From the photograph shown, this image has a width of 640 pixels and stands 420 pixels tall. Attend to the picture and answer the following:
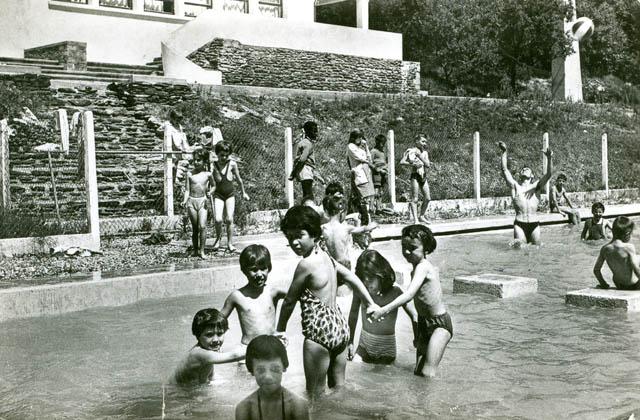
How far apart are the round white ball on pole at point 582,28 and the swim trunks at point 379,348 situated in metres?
27.7

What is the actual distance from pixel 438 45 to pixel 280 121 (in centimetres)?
1496

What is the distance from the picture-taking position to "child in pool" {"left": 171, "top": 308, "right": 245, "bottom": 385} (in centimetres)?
576

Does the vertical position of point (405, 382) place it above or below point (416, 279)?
below

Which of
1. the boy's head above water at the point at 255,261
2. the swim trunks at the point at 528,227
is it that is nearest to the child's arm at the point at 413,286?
the boy's head above water at the point at 255,261

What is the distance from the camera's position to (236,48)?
24.3 meters

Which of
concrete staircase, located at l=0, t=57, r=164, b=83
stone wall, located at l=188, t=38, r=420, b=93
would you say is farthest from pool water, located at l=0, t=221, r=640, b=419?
stone wall, located at l=188, t=38, r=420, b=93

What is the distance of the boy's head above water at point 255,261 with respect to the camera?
5686mm

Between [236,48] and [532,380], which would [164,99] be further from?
[532,380]

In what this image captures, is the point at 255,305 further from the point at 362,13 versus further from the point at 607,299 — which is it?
the point at 362,13

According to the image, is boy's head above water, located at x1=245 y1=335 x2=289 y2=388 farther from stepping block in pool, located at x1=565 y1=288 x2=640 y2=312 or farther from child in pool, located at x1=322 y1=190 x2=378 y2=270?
stepping block in pool, located at x1=565 y1=288 x2=640 y2=312

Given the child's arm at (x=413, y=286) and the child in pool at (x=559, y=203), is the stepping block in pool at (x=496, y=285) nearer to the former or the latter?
the child's arm at (x=413, y=286)

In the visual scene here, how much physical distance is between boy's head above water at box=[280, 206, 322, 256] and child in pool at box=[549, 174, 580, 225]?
1332 centimetres

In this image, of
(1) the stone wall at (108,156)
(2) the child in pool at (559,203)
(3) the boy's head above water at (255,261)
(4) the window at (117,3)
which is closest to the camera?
(3) the boy's head above water at (255,261)

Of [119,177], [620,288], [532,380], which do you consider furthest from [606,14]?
[532,380]
